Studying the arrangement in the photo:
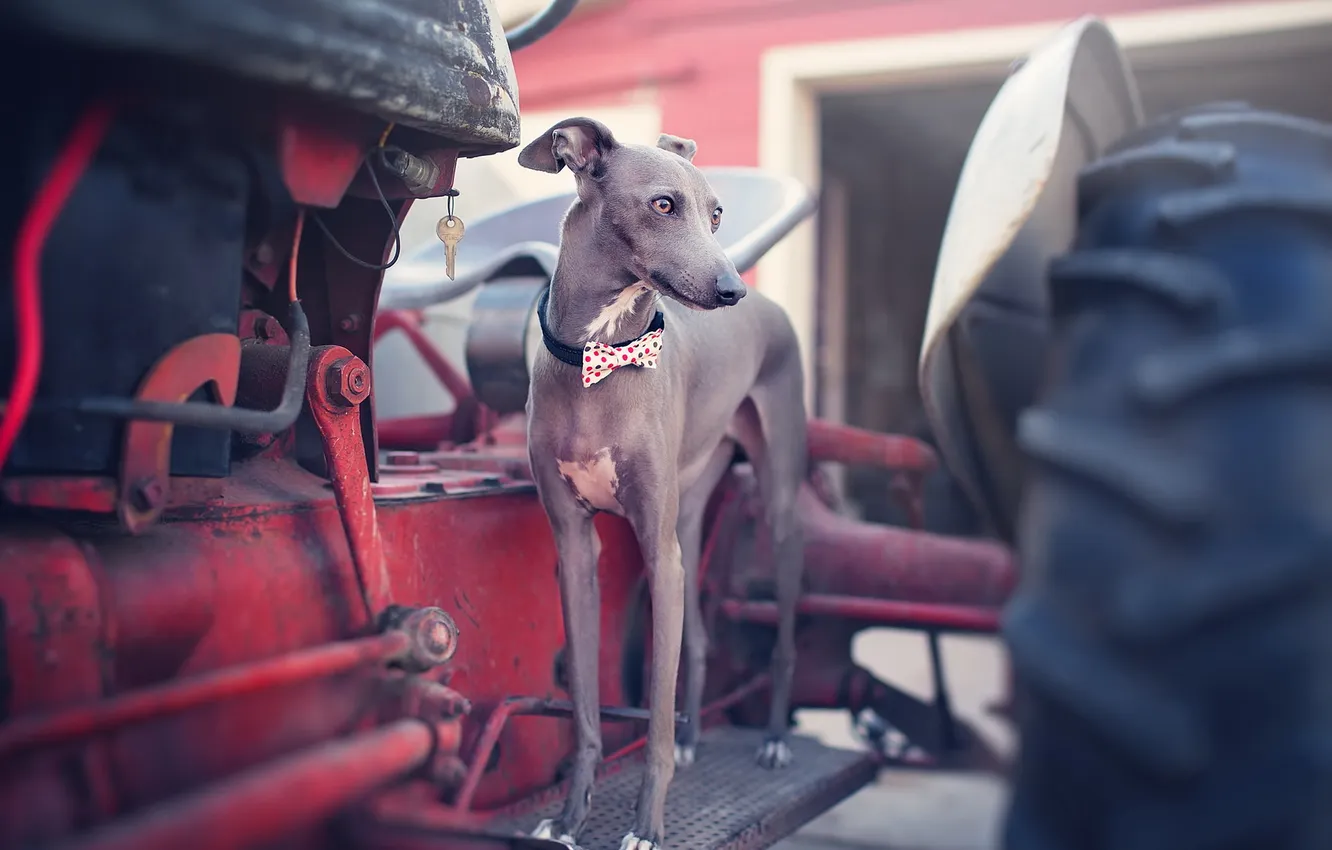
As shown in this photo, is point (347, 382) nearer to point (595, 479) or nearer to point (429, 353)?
point (595, 479)

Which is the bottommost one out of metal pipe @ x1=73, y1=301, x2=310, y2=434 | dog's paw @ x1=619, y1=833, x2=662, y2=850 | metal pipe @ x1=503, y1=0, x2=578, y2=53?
dog's paw @ x1=619, y1=833, x2=662, y2=850

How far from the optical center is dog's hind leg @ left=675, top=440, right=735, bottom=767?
2340 millimetres

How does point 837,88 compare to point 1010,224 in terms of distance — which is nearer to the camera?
point 1010,224

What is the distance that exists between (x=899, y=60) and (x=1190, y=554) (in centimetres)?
448

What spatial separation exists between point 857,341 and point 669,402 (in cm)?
812

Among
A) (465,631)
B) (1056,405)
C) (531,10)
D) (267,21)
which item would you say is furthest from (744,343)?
(531,10)

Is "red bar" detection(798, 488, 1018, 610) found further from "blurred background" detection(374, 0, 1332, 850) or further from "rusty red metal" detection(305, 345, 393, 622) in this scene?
"rusty red metal" detection(305, 345, 393, 622)

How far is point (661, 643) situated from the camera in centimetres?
188

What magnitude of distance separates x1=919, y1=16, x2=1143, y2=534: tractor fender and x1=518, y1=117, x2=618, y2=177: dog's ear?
57cm

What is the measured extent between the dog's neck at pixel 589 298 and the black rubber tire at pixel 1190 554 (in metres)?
0.85

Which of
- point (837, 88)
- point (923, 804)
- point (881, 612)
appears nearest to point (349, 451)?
point (881, 612)

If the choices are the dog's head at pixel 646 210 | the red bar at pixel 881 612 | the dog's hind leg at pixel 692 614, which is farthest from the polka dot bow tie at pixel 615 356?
the red bar at pixel 881 612

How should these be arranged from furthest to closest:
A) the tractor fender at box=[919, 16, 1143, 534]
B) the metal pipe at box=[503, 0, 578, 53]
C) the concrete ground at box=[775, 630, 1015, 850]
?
the concrete ground at box=[775, 630, 1015, 850], the metal pipe at box=[503, 0, 578, 53], the tractor fender at box=[919, 16, 1143, 534]

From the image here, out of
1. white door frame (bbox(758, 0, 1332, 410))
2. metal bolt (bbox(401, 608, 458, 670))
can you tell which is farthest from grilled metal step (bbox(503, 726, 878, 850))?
white door frame (bbox(758, 0, 1332, 410))
